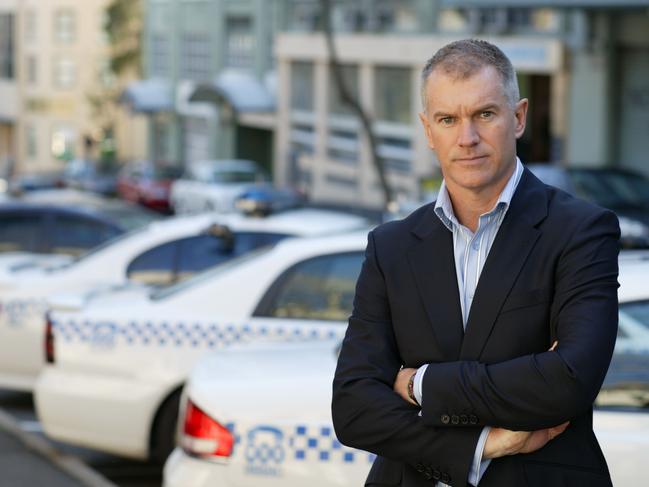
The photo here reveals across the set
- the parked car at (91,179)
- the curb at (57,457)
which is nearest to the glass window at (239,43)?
the parked car at (91,179)

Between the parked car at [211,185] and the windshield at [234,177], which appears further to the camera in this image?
the windshield at [234,177]

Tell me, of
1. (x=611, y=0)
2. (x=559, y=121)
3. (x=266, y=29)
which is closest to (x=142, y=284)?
(x=611, y=0)

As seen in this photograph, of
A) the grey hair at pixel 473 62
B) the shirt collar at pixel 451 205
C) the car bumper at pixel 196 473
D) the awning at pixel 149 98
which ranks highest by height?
the grey hair at pixel 473 62

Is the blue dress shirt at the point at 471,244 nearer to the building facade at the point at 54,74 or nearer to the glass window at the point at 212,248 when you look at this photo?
the glass window at the point at 212,248

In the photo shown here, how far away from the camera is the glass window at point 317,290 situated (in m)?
7.08

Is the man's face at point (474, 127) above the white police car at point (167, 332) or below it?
above

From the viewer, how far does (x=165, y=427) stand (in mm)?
7363

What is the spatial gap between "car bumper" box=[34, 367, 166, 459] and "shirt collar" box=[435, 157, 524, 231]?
4.49 m

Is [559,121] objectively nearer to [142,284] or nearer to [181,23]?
[142,284]

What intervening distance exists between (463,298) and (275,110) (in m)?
39.4

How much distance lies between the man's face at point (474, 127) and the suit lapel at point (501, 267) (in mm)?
91

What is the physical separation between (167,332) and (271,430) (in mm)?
2417

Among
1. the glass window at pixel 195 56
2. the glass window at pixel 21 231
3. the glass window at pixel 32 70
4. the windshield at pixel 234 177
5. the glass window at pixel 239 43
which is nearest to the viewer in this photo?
the glass window at pixel 21 231

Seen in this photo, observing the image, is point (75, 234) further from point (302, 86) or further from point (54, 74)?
point (54, 74)
